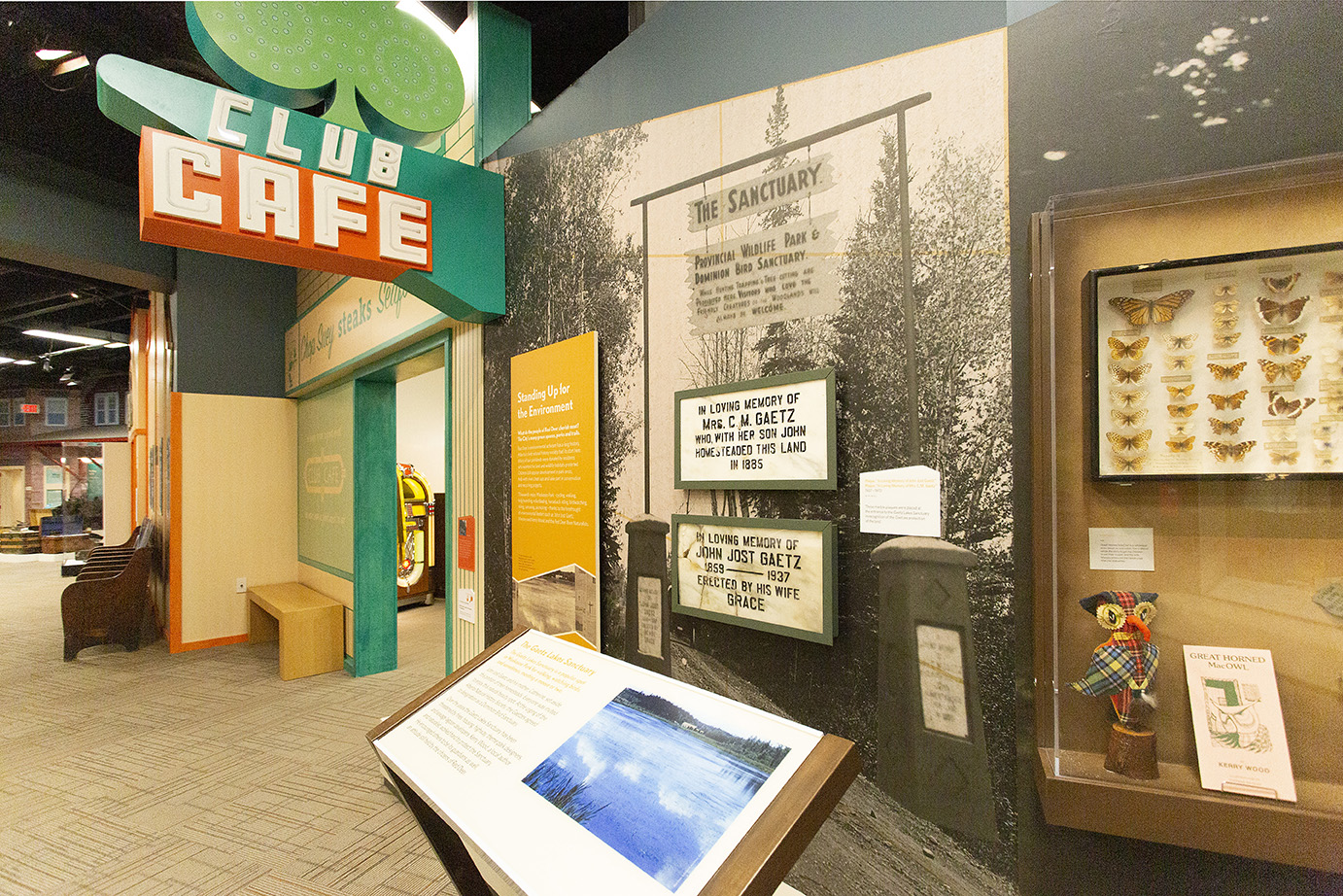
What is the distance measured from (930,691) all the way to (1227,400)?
86cm

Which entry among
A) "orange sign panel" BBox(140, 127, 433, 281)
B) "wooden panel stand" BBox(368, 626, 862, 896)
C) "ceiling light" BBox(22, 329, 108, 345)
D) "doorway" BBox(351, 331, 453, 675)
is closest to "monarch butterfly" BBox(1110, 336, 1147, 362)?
"wooden panel stand" BBox(368, 626, 862, 896)

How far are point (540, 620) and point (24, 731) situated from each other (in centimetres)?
385

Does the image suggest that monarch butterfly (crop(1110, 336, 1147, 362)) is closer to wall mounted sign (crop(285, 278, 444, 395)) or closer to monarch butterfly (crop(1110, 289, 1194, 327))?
monarch butterfly (crop(1110, 289, 1194, 327))

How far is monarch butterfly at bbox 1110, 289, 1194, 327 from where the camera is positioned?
1170 mm

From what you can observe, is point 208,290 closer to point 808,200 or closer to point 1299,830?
point 808,200

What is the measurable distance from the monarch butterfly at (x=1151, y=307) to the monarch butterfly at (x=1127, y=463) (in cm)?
27

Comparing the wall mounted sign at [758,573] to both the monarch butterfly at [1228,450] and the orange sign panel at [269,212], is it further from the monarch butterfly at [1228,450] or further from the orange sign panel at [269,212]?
the orange sign panel at [269,212]

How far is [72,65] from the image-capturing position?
12.6 ft

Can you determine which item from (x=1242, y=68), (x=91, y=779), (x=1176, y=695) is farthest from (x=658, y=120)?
(x=91, y=779)

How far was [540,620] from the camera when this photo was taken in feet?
8.77

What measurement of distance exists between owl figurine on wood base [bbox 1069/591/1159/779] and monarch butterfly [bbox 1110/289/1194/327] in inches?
21.2

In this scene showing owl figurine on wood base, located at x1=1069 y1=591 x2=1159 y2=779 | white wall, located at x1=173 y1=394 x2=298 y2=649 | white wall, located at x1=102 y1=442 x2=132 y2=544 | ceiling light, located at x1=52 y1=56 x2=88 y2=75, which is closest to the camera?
owl figurine on wood base, located at x1=1069 y1=591 x2=1159 y2=779

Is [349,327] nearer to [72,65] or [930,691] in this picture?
[72,65]

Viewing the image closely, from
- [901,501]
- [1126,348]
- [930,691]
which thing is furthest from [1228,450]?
[930,691]
